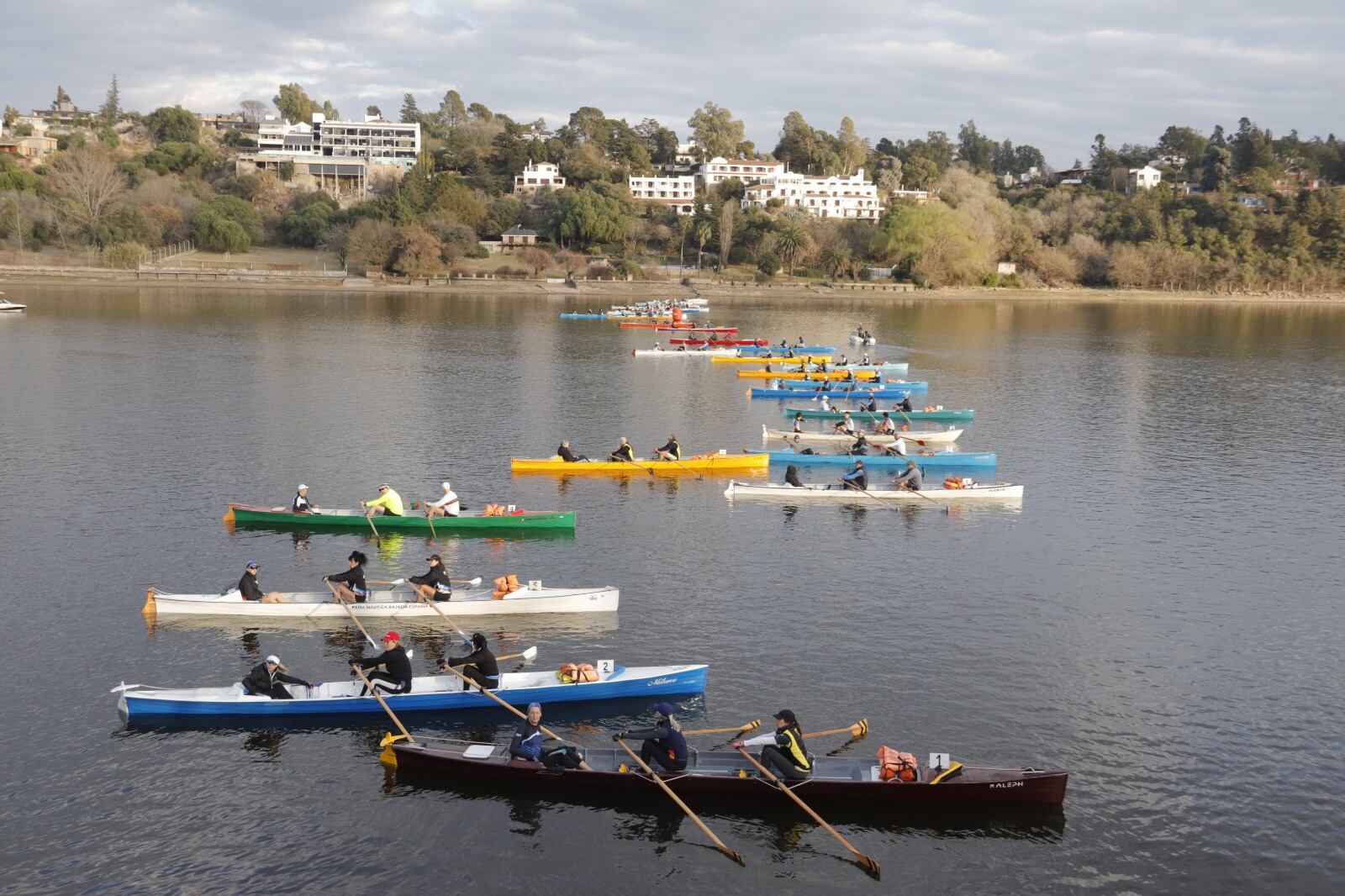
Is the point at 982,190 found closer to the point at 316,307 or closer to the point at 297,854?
the point at 316,307

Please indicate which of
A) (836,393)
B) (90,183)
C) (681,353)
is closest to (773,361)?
(681,353)

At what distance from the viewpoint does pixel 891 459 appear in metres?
44.7

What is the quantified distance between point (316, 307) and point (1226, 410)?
85510mm

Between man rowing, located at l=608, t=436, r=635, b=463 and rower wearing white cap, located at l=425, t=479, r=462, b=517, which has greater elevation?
man rowing, located at l=608, t=436, r=635, b=463

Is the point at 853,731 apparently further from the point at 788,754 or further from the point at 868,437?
the point at 868,437

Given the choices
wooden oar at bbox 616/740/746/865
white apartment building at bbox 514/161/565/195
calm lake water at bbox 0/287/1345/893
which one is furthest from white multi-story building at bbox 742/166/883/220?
Answer: wooden oar at bbox 616/740/746/865

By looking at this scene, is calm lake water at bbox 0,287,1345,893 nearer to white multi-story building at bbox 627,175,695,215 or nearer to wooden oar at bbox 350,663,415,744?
wooden oar at bbox 350,663,415,744

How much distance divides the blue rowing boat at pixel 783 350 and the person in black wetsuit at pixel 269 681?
58961 mm

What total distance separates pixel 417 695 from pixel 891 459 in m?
27.1

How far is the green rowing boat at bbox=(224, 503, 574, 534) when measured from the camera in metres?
34.5

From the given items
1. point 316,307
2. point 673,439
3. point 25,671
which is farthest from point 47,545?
point 316,307

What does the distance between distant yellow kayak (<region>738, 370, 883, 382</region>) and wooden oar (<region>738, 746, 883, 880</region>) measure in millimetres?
48490

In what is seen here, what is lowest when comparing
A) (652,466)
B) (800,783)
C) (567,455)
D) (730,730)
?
(800,783)

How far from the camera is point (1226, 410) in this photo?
6325 cm
